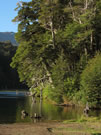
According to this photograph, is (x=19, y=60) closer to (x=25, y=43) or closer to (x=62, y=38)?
(x=25, y=43)

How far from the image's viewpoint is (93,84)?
3834 cm

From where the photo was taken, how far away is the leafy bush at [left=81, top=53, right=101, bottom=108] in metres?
38.3

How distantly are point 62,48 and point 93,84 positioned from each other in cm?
1011

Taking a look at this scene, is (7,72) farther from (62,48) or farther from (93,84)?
(93,84)

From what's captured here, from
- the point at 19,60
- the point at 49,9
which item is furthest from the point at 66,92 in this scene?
the point at 49,9

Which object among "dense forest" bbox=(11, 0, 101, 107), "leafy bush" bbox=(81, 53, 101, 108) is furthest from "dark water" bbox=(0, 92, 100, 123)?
"dense forest" bbox=(11, 0, 101, 107)

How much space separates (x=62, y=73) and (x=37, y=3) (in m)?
13.3

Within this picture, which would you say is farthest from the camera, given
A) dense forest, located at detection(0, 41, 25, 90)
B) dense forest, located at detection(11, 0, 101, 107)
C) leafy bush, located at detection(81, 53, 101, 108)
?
dense forest, located at detection(0, 41, 25, 90)

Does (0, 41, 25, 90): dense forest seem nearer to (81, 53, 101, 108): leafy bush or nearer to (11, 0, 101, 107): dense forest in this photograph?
(11, 0, 101, 107): dense forest

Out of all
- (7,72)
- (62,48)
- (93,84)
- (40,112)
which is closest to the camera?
(40,112)

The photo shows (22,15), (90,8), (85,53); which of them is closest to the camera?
(90,8)

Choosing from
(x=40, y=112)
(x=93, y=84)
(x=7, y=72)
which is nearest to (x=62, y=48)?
(x=93, y=84)

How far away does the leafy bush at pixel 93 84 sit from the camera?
38281 millimetres

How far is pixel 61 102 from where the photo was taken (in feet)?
151
